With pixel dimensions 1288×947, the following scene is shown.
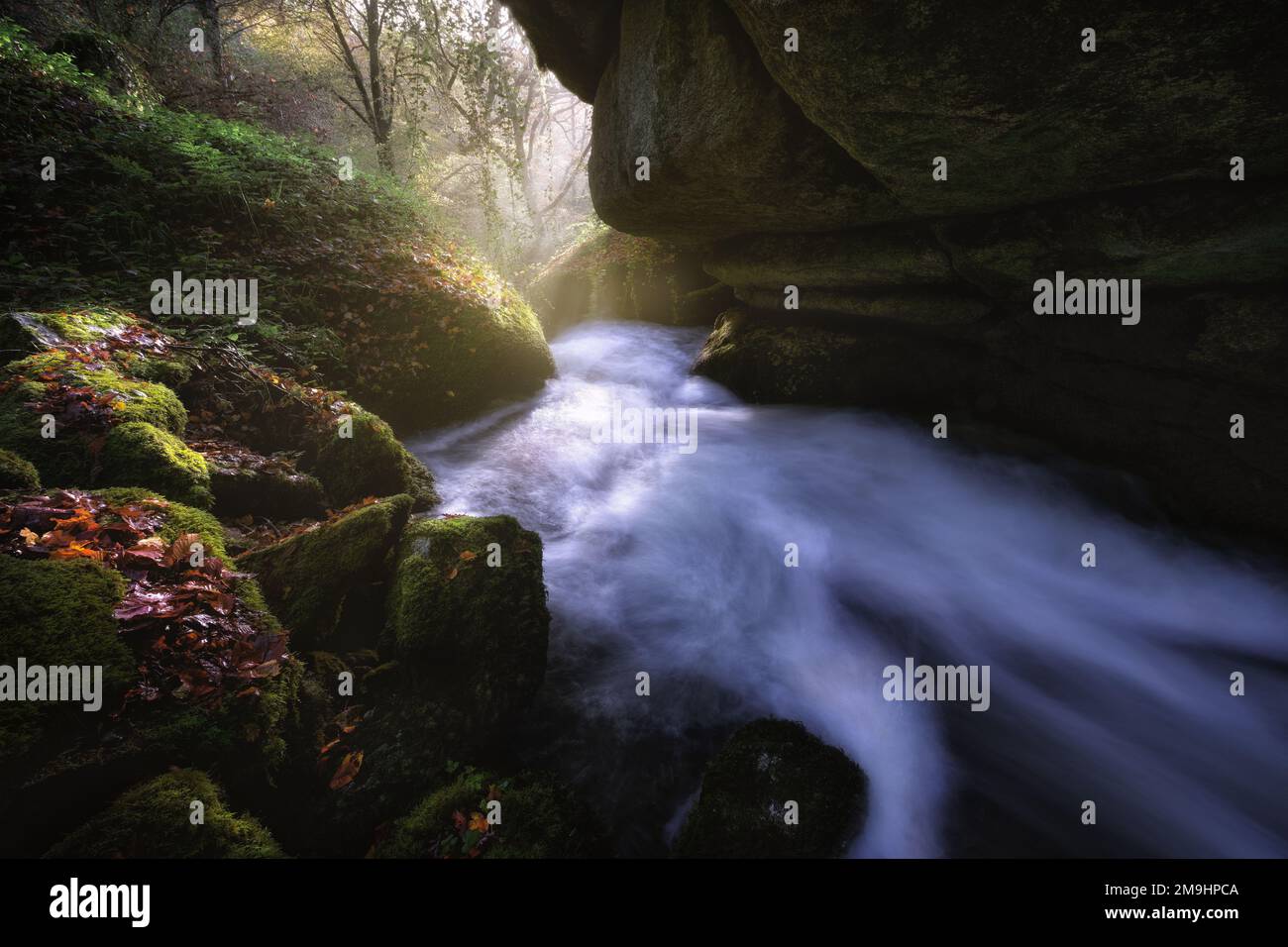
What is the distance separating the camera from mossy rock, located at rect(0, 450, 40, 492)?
340cm

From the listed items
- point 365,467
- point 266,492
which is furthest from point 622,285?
point 266,492

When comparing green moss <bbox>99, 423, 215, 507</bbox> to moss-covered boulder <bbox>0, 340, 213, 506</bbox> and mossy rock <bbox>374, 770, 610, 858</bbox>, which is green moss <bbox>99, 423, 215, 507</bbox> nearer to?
moss-covered boulder <bbox>0, 340, 213, 506</bbox>

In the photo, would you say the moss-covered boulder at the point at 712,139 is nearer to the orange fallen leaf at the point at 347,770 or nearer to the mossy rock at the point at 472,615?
the mossy rock at the point at 472,615

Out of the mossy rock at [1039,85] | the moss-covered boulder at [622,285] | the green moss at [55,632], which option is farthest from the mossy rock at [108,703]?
the moss-covered boulder at [622,285]

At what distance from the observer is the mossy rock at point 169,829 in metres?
2.32

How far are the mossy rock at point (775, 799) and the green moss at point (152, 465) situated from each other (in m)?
4.51

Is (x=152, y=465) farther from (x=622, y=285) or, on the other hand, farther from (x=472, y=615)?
(x=622, y=285)

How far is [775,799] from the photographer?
3404 mm

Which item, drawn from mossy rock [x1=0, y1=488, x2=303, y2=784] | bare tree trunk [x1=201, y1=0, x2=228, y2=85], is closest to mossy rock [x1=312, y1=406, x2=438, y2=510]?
mossy rock [x1=0, y1=488, x2=303, y2=784]

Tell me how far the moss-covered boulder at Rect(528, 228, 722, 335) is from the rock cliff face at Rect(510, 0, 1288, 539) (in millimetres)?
3197

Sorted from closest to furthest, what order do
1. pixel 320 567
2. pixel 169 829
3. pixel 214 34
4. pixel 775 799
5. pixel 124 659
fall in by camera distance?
pixel 169 829
pixel 124 659
pixel 775 799
pixel 320 567
pixel 214 34

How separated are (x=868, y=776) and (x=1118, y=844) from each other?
1.72 m

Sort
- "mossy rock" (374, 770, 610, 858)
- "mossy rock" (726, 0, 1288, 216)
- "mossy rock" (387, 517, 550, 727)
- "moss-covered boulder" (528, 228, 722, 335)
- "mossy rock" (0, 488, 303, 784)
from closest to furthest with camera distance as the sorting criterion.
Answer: "mossy rock" (0, 488, 303, 784)
"mossy rock" (374, 770, 610, 858)
"mossy rock" (726, 0, 1288, 216)
"mossy rock" (387, 517, 550, 727)
"moss-covered boulder" (528, 228, 722, 335)

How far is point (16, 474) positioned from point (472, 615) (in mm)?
3078
